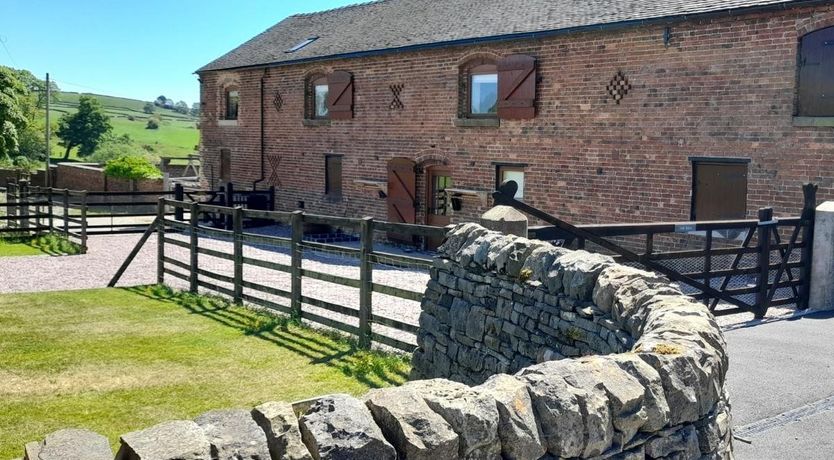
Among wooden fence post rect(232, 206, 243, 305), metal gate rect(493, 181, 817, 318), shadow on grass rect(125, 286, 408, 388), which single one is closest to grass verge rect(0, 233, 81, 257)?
shadow on grass rect(125, 286, 408, 388)

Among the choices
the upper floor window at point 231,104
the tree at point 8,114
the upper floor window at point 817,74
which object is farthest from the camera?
the tree at point 8,114

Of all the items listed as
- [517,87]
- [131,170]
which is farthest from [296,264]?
[131,170]

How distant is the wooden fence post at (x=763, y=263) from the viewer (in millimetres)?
9633

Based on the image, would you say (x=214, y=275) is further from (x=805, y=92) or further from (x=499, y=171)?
(x=805, y=92)

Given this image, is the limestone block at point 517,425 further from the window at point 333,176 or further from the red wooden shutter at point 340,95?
the window at point 333,176

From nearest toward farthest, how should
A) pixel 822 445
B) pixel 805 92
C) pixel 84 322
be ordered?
pixel 822 445
pixel 84 322
pixel 805 92

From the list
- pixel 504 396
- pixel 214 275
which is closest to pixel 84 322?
pixel 214 275

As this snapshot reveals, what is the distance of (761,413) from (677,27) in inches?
380

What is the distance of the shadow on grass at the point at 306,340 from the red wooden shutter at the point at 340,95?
10.1m

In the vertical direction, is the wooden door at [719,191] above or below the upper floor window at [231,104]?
below

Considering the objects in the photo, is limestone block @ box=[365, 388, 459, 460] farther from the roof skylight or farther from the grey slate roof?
the roof skylight

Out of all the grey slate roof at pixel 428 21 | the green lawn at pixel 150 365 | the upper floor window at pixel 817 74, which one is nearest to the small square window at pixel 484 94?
the grey slate roof at pixel 428 21

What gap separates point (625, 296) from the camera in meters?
4.82

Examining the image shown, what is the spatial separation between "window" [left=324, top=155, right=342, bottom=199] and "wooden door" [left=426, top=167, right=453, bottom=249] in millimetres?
3586
